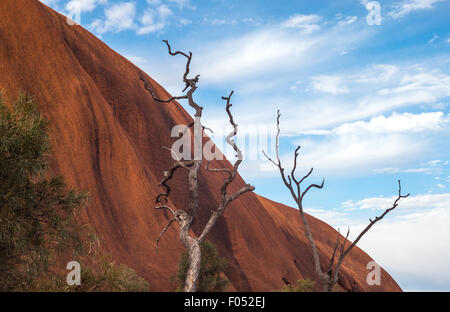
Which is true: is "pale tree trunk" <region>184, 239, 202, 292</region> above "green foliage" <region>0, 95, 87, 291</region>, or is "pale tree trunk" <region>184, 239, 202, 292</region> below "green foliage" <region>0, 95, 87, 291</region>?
below

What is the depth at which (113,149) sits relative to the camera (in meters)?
29.1

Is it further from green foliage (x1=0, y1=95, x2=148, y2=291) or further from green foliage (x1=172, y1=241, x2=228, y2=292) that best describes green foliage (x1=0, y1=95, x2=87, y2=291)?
green foliage (x1=172, y1=241, x2=228, y2=292)

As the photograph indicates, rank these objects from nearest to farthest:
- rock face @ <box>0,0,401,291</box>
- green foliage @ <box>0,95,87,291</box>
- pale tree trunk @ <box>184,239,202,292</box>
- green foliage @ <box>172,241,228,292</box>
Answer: green foliage @ <box>0,95,87,291</box>
pale tree trunk @ <box>184,239,202,292</box>
green foliage @ <box>172,241,228,292</box>
rock face @ <box>0,0,401,291</box>

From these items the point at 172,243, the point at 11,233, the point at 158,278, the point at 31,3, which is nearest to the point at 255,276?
the point at 172,243

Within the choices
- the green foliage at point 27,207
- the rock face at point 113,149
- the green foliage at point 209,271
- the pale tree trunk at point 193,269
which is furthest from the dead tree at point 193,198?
the rock face at point 113,149

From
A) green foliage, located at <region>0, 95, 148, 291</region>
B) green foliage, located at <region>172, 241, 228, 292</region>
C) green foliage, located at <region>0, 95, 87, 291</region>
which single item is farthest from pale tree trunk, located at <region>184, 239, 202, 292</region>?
green foliage, located at <region>172, 241, 228, 292</region>

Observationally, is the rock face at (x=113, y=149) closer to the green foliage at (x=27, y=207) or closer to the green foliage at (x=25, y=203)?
the green foliage at (x=27, y=207)

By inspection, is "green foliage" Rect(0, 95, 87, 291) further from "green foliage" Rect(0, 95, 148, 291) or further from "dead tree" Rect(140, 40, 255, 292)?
"dead tree" Rect(140, 40, 255, 292)

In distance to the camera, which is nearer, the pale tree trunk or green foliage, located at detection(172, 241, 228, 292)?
the pale tree trunk

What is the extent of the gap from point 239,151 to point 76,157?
12579mm

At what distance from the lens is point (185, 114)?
5062 centimetres

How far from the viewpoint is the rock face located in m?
25.1

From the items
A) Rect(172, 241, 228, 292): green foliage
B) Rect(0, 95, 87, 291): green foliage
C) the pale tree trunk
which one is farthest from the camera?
Rect(172, 241, 228, 292): green foliage

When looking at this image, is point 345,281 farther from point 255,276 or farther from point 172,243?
point 172,243
